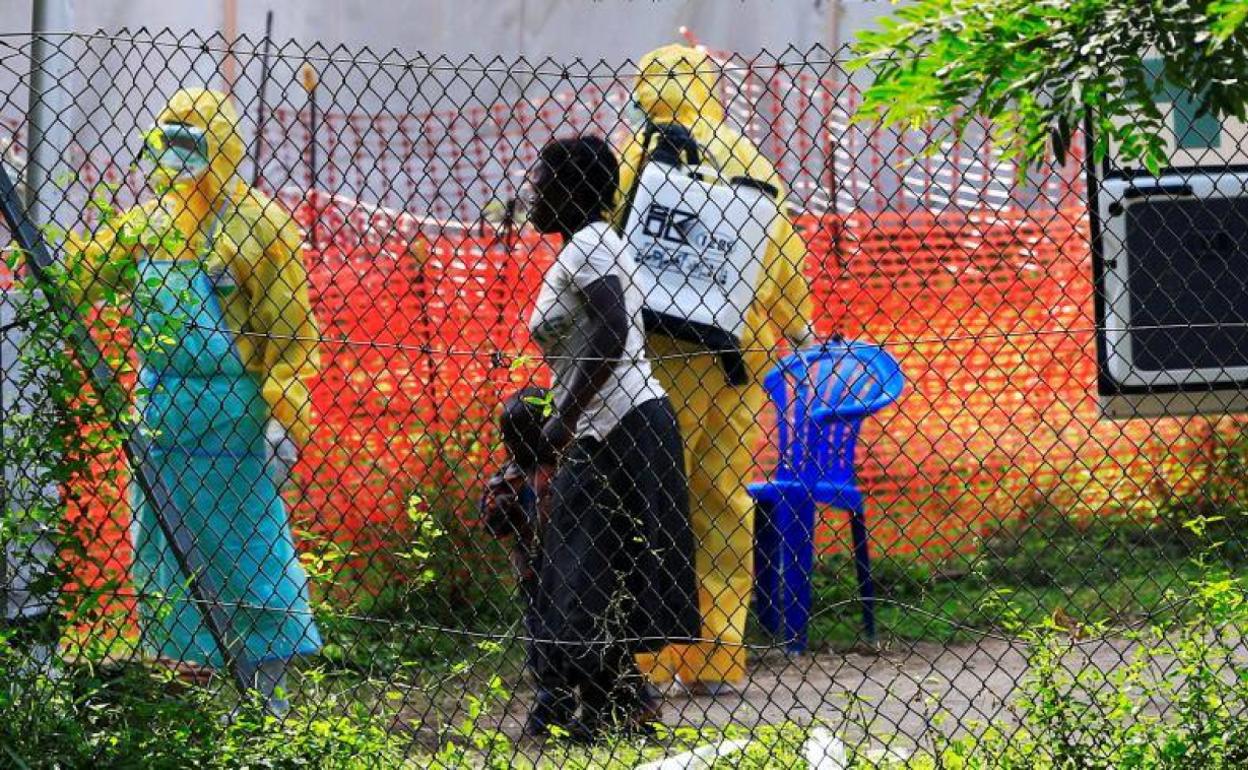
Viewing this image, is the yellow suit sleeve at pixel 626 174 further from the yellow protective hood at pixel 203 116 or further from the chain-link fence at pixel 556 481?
the yellow protective hood at pixel 203 116

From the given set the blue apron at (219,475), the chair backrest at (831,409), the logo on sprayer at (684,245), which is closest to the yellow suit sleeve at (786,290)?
the chair backrest at (831,409)

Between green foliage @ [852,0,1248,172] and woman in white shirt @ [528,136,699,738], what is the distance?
207 cm

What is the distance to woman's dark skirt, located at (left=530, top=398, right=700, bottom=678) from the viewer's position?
5891mm

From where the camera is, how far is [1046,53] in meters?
3.77

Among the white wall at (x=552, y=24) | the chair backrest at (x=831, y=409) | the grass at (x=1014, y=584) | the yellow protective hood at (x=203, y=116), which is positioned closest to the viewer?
the yellow protective hood at (x=203, y=116)

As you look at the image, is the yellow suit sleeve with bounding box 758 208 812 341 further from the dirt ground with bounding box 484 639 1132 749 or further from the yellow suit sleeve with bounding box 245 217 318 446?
the yellow suit sleeve with bounding box 245 217 318 446

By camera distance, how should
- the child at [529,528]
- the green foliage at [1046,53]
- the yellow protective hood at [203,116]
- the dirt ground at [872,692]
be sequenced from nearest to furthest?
the green foliage at [1046,53] < the child at [529,528] < the dirt ground at [872,692] < the yellow protective hood at [203,116]

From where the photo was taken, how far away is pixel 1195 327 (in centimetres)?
504

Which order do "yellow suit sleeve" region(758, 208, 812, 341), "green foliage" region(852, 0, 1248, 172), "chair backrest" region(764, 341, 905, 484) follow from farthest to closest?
"chair backrest" region(764, 341, 905, 484) → "yellow suit sleeve" region(758, 208, 812, 341) → "green foliage" region(852, 0, 1248, 172)

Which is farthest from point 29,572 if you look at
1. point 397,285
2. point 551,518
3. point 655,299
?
point 397,285

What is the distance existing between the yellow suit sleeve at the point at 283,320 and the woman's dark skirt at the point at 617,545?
3.07 feet

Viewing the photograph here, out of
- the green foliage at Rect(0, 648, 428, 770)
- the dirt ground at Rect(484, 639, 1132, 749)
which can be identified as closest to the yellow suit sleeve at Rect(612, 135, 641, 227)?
the dirt ground at Rect(484, 639, 1132, 749)

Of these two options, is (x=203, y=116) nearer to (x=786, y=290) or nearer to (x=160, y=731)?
(x=786, y=290)

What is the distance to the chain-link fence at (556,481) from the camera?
16.4 feet
